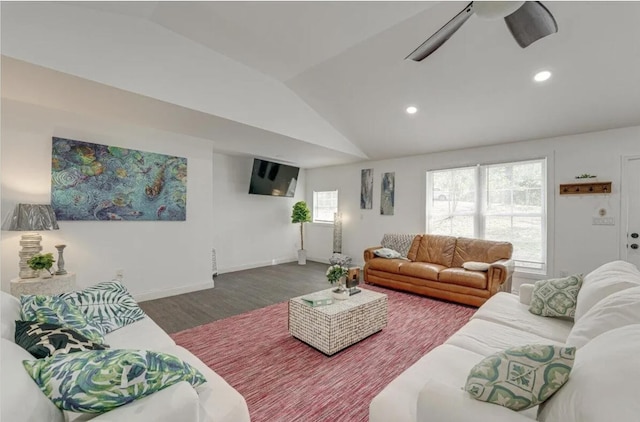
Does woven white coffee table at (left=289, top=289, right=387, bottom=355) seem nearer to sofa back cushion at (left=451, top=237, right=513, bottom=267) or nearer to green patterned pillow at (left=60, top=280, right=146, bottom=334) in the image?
green patterned pillow at (left=60, top=280, right=146, bottom=334)

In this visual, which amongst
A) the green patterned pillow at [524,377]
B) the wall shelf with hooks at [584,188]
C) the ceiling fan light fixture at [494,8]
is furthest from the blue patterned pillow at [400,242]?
the green patterned pillow at [524,377]

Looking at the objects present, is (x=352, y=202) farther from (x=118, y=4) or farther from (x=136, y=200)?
(x=118, y=4)

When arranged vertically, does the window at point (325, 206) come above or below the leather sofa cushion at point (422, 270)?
above

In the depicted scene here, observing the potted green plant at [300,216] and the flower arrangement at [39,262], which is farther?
the potted green plant at [300,216]

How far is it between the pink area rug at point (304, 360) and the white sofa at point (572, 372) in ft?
2.02

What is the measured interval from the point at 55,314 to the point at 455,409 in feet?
6.88

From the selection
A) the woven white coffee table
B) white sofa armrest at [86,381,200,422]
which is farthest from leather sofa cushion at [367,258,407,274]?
white sofa armrest at [86,381,200,422]

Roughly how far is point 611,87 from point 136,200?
6002mm

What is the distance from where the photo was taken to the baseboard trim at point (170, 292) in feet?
12.8

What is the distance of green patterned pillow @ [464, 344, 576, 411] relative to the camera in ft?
3.33

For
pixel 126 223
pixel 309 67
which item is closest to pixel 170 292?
pixel 126 223

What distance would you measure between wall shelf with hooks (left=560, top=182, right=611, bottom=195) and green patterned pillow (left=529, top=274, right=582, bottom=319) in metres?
2.25

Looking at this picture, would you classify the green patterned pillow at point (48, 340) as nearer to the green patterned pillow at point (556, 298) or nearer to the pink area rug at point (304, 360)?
the pink area rug at point (304, 360)

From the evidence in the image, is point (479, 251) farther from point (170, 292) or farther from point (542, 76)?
point (170, 292)
